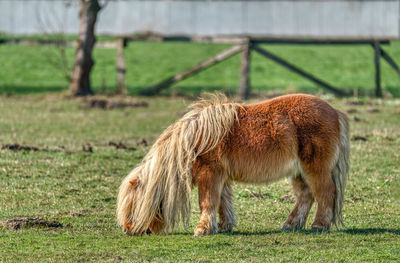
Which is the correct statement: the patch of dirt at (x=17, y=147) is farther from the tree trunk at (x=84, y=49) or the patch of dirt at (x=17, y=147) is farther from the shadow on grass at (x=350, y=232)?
the tree trunk at (x=84, y=49)

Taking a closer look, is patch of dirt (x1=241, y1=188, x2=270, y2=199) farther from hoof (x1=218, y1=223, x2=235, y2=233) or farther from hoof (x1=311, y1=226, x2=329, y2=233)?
hoof (x1=311, y1=226, x2=329, y2=233)

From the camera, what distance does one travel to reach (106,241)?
704cm

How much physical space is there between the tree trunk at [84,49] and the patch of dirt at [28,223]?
14271 mm

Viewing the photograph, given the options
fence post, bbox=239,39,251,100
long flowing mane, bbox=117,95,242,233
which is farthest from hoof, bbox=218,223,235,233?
fence post, bbox=239,39,251,100

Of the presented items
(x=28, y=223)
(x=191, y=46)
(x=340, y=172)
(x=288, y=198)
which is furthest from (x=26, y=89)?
(x=340, y=172)

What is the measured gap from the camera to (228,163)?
24.2ft

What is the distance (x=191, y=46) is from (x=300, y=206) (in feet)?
103

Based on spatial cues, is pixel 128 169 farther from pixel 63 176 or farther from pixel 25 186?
pixel 25 186

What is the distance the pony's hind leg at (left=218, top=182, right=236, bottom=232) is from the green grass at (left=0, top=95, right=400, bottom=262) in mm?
135

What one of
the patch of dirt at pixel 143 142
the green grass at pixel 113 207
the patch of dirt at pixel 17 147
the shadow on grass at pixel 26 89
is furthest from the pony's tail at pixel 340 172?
the shadow on grass at pixel 26 89

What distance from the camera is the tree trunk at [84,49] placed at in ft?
71.5

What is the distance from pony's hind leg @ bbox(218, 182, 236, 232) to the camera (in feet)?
24.9

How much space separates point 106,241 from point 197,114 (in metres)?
1.76

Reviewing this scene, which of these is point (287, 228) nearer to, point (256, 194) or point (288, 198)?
point (288, 198)
